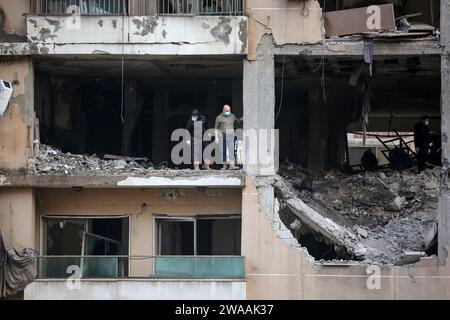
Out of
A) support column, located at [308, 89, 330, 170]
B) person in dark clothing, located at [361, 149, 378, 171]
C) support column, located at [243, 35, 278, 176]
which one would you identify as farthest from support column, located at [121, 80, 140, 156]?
person in dark clothing, located at [361, 149, 378, 171]

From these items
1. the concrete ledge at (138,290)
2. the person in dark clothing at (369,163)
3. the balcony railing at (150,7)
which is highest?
the balcony railing at (150,7)

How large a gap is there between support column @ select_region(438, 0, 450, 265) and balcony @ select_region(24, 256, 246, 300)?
4.22 meters

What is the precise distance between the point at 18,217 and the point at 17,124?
202 cm

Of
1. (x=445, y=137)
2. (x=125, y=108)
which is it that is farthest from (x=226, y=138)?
(x=125, y=108)

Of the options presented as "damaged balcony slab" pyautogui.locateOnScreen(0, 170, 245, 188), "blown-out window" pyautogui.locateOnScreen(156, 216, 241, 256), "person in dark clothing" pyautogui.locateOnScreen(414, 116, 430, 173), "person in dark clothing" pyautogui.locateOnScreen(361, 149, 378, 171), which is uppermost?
"person in dark clothing" pyautogui.locateOnScreen(414, 116, 430, 173)

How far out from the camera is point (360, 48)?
67.6 feet

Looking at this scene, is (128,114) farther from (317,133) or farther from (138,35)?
(317,133)

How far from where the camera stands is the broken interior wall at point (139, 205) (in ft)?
70.6

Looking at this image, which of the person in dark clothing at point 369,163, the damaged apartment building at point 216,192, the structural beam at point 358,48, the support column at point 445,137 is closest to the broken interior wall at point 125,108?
the damaged apartment building at point 216,192

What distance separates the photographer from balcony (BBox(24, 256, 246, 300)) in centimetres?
2030

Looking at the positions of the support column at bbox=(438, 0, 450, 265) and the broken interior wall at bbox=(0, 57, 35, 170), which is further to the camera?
the broken interior wall at bbox=(0, 57, 35, 170)

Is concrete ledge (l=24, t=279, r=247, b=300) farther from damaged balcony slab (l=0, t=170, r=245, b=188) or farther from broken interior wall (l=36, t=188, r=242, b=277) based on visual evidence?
damaged balcony slab (l=0, t=170, r=245, b=188)

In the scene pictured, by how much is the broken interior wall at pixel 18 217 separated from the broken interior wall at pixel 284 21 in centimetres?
582

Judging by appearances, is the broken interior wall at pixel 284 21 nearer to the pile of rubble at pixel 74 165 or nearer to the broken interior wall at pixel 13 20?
the pile of rubble at pixel 74 165
